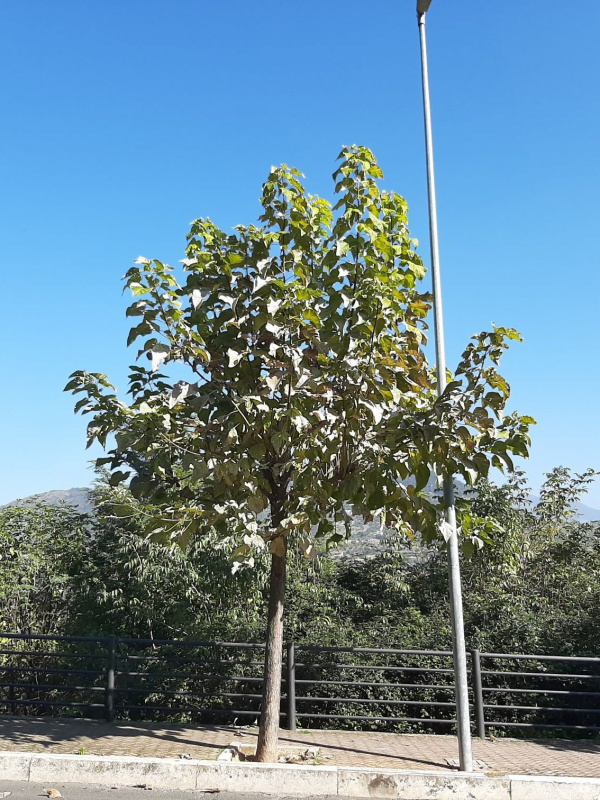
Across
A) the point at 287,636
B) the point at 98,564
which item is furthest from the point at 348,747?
the point at 98,564

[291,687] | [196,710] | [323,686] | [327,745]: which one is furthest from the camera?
[323,686]

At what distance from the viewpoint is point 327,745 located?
797cm

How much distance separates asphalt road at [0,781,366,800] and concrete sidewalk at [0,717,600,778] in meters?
0.66

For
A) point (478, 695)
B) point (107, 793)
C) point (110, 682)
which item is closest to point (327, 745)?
point (478, 695)

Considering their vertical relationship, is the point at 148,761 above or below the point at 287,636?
below

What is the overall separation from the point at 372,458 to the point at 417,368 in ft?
3.94

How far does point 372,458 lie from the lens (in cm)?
663

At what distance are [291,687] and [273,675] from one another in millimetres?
1528

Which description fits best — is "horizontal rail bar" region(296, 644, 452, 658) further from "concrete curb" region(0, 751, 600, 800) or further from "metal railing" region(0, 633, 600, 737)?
"concrete curb" region(0, 751, 600, 800)

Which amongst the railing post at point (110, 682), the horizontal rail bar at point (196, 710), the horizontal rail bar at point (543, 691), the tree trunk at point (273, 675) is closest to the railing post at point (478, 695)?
the horizontal rail bar at point (543, 691)

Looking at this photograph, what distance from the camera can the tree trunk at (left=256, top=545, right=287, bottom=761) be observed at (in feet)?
23.4

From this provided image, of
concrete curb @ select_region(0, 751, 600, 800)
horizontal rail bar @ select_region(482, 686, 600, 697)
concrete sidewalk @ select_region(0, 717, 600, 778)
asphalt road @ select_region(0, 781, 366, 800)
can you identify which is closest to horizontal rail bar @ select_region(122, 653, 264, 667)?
concrete sidewalk @ select_region(0, 717, 600, 778)

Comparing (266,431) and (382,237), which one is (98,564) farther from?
(382,237)

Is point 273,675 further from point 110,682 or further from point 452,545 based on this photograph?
point 110,682
